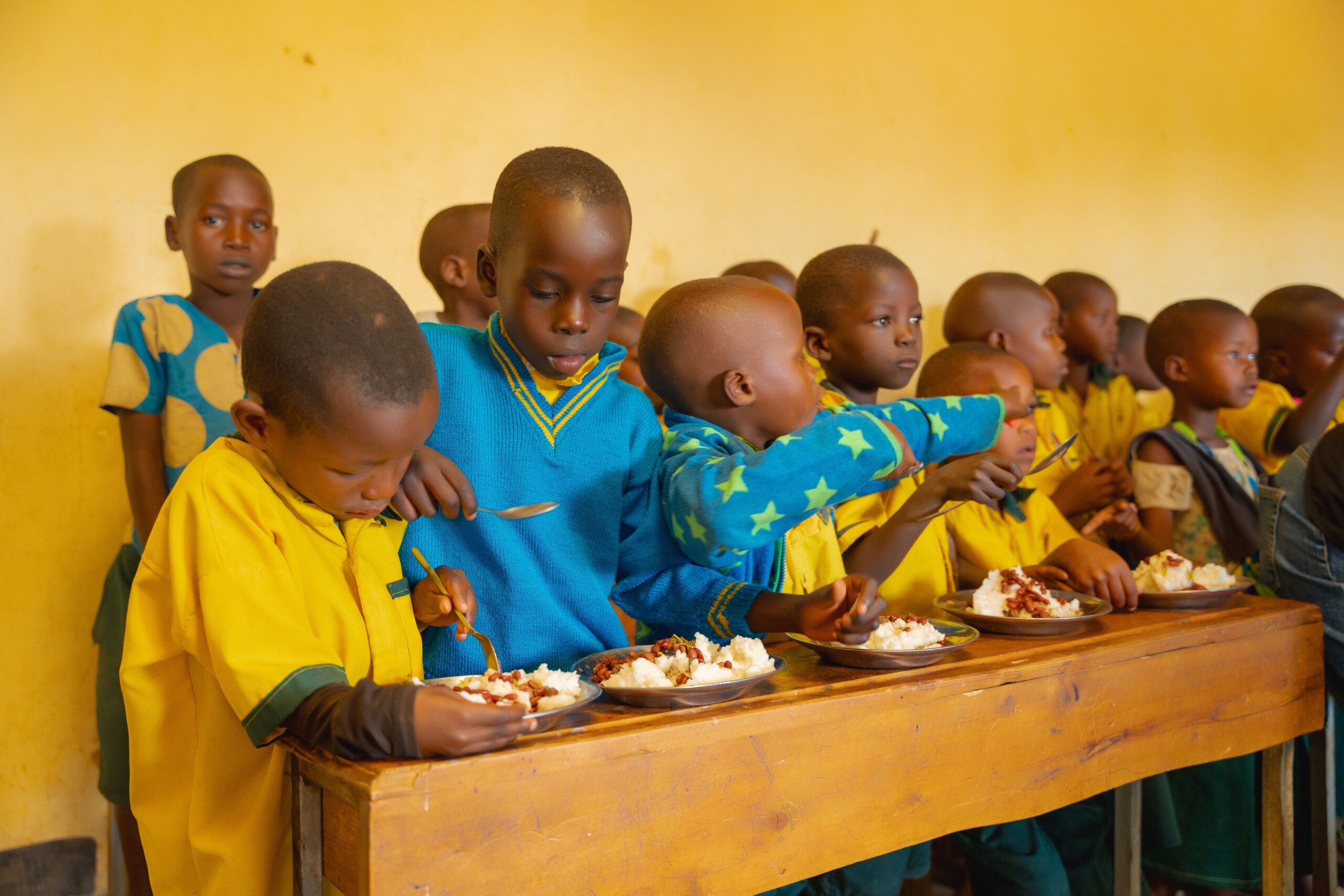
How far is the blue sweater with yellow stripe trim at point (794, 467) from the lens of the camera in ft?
4.90

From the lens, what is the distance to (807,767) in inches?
57.6

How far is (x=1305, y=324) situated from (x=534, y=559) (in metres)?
3.34

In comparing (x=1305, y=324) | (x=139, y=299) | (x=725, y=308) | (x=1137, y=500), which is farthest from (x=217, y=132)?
(x=1305, y=324)

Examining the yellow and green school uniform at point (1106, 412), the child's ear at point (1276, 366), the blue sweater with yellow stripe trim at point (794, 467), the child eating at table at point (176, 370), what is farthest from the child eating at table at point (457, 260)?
the child's ear at point (1276, 366)

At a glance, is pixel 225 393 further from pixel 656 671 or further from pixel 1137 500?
pixel 1137 500

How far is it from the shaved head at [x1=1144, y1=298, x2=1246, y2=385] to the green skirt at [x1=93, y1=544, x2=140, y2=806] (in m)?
3.02

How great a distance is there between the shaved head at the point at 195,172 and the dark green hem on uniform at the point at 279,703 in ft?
5.58

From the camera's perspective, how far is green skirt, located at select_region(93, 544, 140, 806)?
242cm

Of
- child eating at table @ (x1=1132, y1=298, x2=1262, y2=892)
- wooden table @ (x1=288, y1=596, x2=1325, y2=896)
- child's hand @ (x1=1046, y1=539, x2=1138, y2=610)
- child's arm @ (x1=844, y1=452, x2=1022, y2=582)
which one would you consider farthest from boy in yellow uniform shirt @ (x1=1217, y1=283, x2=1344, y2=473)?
child's arm @ (x1=844, y1=452, x2=1022, y2=582)

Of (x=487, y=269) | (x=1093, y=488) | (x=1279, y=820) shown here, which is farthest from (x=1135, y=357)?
(x=487, y=269)

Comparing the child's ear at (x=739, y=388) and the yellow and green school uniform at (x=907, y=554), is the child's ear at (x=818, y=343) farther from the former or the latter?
the child's ear at (x=739, y=388)

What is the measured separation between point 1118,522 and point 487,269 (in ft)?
5.76

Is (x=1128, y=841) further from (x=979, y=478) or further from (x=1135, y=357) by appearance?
(x=1135, y=357)

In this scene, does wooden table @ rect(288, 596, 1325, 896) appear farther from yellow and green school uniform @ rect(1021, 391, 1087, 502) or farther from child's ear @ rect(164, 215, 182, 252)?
child's ear @ rect(164, 215, 182, 252)
